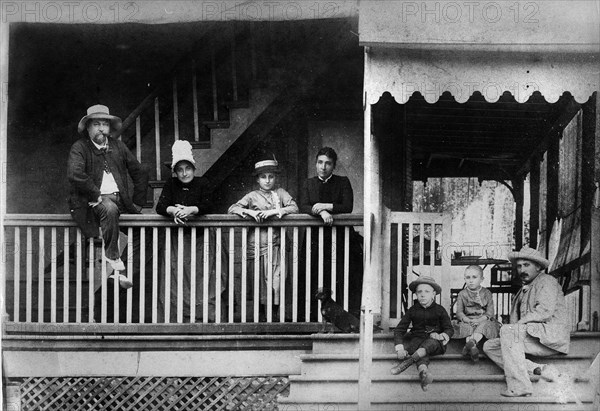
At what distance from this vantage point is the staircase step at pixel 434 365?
923 centimetres

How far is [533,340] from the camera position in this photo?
9.20 meters

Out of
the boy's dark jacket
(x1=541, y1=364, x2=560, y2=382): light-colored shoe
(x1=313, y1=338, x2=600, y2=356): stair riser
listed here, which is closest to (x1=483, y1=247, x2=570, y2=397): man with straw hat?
(x1=541, y1=364, x2=560, y2=382): light-colored shoe

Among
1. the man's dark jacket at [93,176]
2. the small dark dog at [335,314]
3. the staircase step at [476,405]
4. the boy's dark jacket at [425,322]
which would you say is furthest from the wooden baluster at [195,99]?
the staircase step at [476,405]

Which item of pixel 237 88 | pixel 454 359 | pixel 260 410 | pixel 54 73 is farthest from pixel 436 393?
pixel 54 73

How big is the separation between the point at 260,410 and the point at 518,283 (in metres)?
5.00

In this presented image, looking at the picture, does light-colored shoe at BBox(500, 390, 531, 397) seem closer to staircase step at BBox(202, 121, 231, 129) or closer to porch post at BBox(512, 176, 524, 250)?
staircase step at BBox(202, 121, 231, 129)

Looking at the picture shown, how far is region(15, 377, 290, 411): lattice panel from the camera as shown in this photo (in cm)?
968

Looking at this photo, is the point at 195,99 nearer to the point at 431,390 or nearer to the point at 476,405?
the point at 431,390

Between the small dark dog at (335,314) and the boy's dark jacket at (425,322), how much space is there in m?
0.51

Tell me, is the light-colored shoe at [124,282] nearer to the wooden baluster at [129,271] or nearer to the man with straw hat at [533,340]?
the wooden baluster at [129,271]

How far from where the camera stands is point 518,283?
13148 millimetres

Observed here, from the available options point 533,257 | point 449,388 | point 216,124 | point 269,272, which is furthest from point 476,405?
point 216,124

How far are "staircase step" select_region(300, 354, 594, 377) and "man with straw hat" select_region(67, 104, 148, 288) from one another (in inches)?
80.1

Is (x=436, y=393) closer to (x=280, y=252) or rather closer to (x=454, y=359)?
(x=454, y=359)
